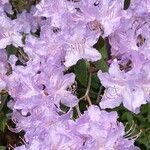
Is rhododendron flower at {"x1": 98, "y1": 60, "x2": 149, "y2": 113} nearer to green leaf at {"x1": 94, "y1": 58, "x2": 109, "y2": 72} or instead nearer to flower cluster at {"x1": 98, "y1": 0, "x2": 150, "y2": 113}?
flower cluster at {"x1": 98, "y1": 0, "x2": 150, "y2": 113}

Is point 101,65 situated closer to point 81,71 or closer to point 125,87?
point 81,71

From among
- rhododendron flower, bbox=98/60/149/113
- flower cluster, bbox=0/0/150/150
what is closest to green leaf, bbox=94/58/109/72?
flower cluster, bbox=0/0/150/150

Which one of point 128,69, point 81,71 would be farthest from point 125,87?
point 81,71

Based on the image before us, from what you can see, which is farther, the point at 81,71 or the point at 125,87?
the point at 81,71

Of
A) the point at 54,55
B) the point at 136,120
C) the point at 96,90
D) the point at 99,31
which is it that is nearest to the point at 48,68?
the point at 54,55

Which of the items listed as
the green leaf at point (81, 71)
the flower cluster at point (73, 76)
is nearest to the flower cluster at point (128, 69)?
the flower cluster at point (73, 76)

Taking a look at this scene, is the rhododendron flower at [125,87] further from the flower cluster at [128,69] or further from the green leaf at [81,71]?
the green leaf at [81,71]
